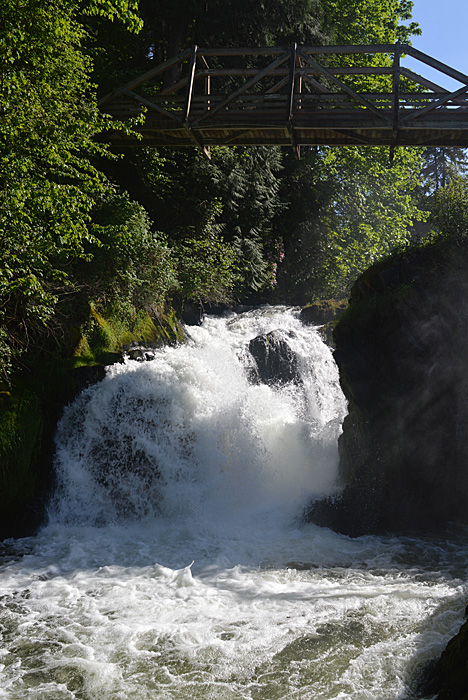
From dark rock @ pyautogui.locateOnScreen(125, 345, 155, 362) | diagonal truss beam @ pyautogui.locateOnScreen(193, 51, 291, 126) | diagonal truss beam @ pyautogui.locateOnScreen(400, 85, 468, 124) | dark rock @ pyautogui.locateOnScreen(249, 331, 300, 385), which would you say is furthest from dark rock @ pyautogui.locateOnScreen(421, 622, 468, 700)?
diagonal truss beam @ pyautogui.locateOnScreen(193, 51, 291, 126)

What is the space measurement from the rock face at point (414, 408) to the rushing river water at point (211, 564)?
0.74 m

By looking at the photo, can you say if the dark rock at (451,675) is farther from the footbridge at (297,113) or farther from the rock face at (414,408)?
the footbridge at (297,113)

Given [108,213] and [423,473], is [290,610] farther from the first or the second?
[108,213]

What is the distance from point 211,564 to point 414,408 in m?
4.24

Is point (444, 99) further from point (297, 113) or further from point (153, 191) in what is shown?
point (153, 191)

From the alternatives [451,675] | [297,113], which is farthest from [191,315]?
[451,675]

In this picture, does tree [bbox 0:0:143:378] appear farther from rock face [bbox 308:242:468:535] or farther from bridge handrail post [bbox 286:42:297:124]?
rock face [bbox 308:242:468:535]

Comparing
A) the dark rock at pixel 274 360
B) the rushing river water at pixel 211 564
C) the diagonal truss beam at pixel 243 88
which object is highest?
the diagonal truss beam at pixel 243 88

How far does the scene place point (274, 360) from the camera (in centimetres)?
1341

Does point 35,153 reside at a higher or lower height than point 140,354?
higher

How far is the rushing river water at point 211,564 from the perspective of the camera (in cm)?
523

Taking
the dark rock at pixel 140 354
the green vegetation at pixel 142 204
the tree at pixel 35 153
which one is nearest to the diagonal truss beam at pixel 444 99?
the green vegetation at pixel 142 204

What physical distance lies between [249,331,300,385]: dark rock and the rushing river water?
0.78ft

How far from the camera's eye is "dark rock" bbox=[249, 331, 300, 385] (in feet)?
43.4
